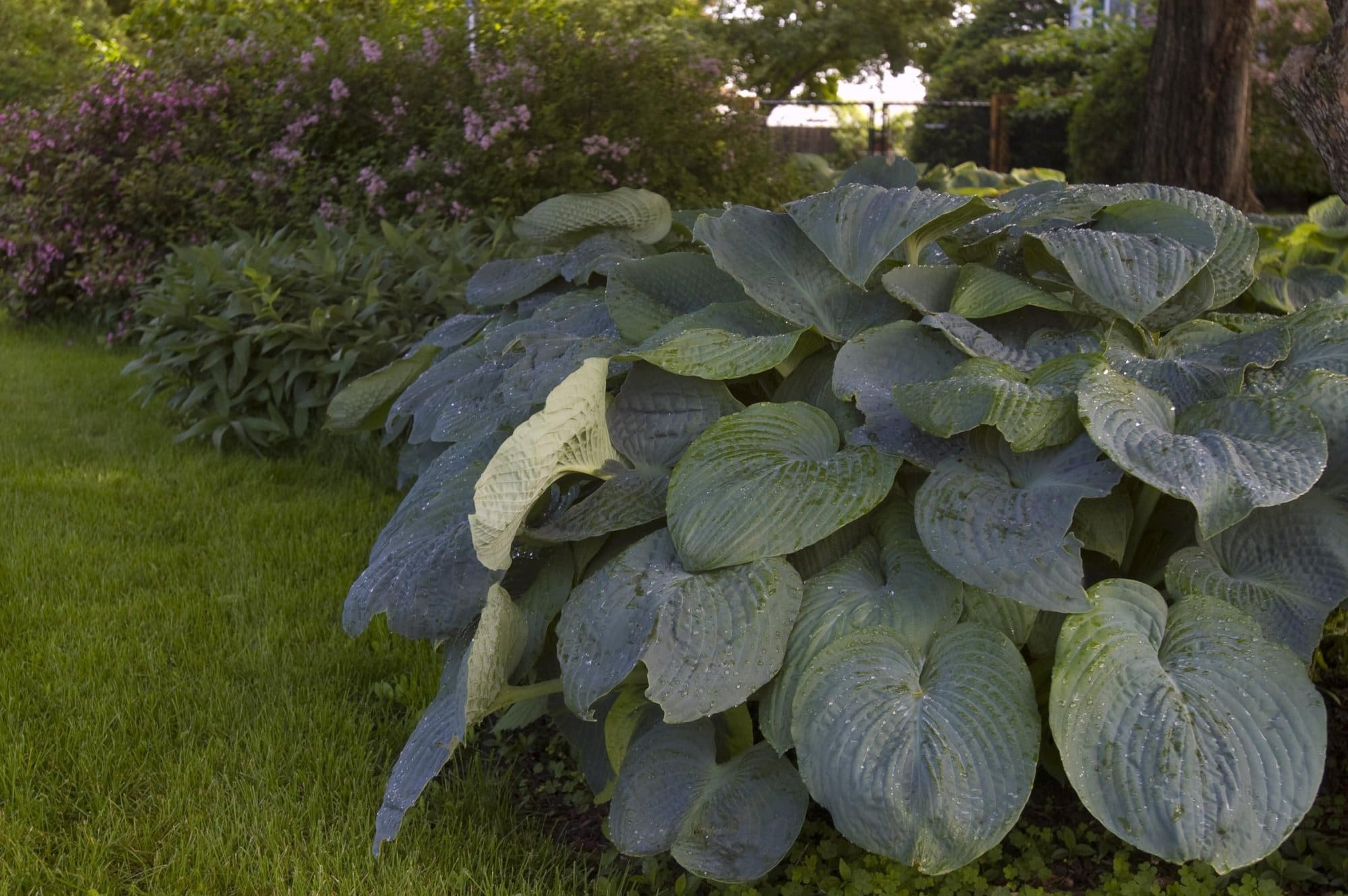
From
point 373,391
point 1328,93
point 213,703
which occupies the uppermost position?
point 1328,93

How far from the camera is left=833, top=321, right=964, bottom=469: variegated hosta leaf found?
5.27ft

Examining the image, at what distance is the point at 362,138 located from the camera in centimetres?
616

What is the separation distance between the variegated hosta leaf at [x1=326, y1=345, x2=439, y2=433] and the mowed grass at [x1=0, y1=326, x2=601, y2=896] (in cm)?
48

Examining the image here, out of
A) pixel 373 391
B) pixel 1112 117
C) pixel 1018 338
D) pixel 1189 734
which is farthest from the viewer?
pixel 1112 117

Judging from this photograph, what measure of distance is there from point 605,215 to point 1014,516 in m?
1.52

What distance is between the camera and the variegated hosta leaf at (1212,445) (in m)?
1.35

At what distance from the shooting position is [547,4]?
6.95m

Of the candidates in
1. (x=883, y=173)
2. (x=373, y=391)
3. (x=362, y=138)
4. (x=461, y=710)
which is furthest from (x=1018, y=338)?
(x=362, y=138)

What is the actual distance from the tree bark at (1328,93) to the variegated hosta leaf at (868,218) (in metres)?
0.96

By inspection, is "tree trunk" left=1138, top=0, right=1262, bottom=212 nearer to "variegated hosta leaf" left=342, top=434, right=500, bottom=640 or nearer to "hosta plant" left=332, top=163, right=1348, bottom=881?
"hosta plant" left=332, top=163, right=1348, bottom=881

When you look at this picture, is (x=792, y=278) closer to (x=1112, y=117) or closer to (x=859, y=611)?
(x=859, y=611)

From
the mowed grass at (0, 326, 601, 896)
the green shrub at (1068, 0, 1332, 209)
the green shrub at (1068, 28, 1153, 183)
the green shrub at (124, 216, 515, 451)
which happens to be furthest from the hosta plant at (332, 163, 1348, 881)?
the green shrub at (1068, 28, 1153, 183)

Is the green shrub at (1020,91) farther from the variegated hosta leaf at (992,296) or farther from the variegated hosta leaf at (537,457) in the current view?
the variegated hosta leaf at (537,457)

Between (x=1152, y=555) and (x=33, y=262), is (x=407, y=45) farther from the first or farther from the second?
(x=1152, y=555)
